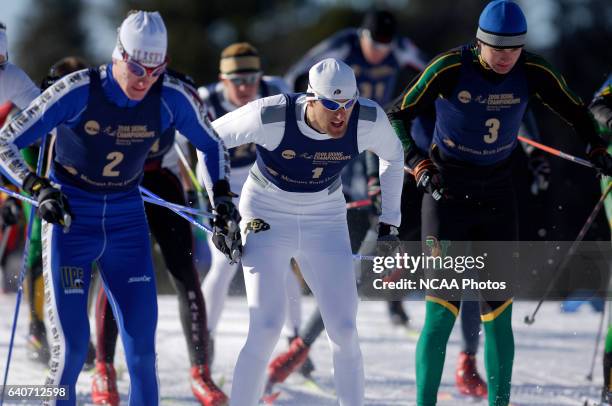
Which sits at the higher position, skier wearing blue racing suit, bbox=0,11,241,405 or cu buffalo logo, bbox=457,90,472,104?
cu buffalo logo, bbox=457,90,472,104

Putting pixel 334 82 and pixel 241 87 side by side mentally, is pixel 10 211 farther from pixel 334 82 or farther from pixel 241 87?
pixel 334 82

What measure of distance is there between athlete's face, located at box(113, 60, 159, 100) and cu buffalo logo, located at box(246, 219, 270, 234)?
92 cm

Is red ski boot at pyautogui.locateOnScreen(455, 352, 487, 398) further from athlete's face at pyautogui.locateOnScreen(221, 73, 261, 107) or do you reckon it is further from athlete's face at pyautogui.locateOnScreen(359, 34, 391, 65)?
athlete's face at pyautogui.locateOnScreen(359, 34, 391, 65)

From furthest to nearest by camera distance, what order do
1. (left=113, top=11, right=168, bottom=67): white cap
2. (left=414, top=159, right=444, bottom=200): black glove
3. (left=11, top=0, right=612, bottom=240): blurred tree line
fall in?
1. (left=11, top=0, right=612, bottom=240): blurred tree line
2. (left=414, top=159, right=444, bottom=200): black glove
3. (left=113, top=11, right=168, bottom=67): white cap

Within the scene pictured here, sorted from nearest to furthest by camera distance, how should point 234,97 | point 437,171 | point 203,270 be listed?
point 437,171 → point 234,97 → point 203,270

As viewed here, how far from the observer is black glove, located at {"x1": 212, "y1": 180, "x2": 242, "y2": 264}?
5.81m

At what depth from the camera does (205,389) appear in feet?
23.5

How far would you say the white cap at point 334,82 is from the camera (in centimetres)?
583

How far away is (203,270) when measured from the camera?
11141 mm

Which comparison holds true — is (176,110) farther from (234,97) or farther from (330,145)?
(234,97)

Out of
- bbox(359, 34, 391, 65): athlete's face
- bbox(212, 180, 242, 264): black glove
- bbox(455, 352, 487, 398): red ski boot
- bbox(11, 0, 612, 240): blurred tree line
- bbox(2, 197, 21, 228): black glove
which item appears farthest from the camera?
bbox(11, 0, 612, 240): blurred tree line

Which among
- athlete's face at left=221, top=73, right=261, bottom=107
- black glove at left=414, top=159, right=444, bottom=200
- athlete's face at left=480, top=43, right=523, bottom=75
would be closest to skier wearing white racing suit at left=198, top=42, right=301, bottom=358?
athlete's face at left=221, top=73, right=261, bottom=107

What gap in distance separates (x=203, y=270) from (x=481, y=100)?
5220 millimetres

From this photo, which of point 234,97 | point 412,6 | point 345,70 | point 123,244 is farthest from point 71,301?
point 412,6
